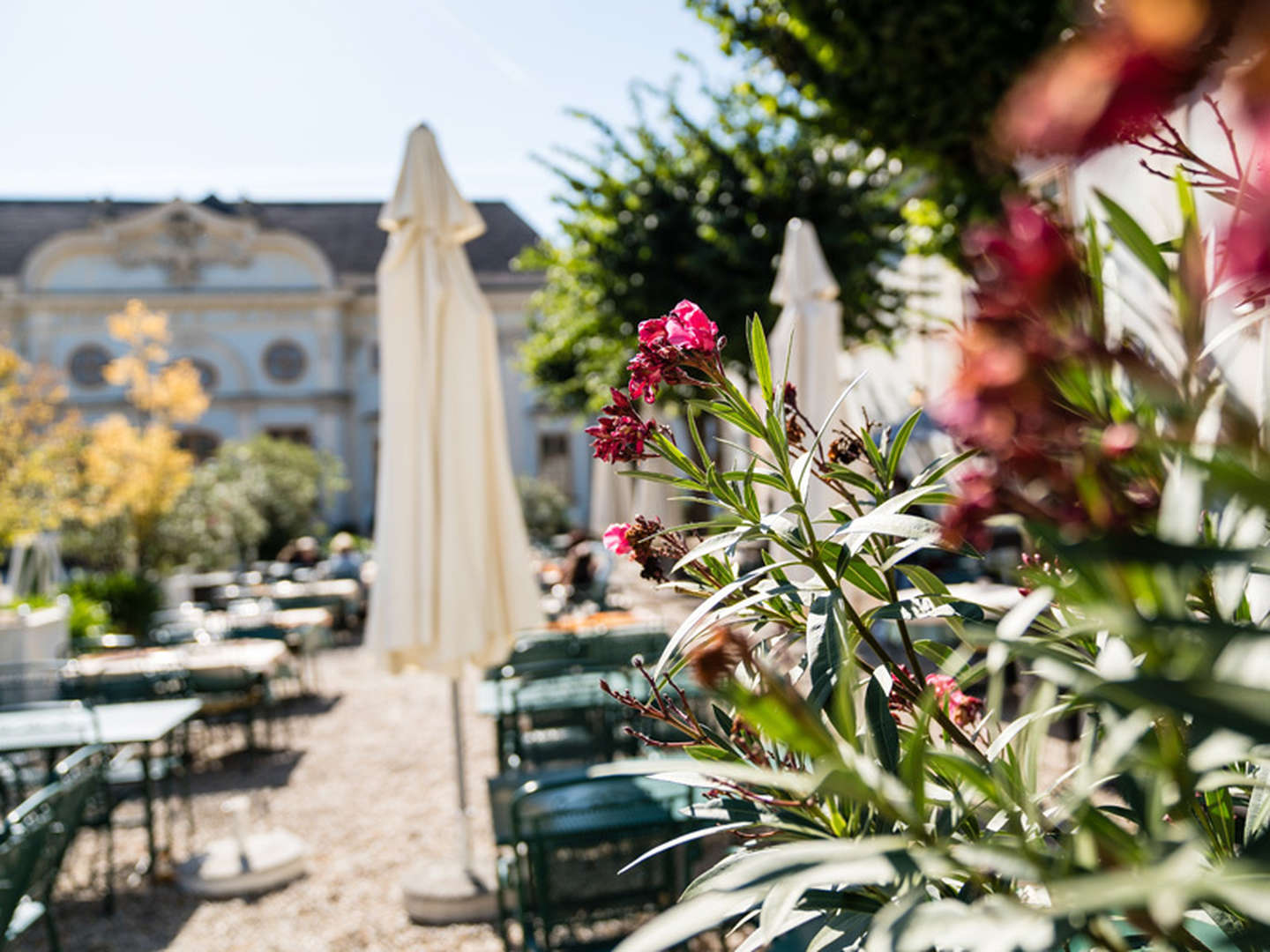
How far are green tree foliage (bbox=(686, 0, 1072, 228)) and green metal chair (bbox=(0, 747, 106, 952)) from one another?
231 inches

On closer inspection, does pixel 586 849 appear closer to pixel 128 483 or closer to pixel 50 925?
pixel 50 925

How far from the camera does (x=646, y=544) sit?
1101mm

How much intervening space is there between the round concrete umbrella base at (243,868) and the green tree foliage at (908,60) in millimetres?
5528

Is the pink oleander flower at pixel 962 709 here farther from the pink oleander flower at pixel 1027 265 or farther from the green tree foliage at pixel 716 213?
the green tree foliage at pixel 716 213

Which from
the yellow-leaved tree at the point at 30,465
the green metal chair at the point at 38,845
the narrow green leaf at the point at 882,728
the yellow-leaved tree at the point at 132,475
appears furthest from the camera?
the yellow-leaved tree at the point at 132,475

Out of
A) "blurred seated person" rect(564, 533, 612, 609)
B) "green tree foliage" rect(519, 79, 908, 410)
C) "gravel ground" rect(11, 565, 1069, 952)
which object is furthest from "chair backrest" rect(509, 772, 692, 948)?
"blurred seated person" rect(564, 533, 612, 609)

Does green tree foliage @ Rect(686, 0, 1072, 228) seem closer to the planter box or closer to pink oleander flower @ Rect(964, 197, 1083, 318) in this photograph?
pink oleander flower @ Rect(964, 197, 1083, 318)

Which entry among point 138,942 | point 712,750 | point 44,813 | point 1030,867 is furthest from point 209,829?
point 1030,867

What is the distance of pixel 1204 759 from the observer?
1.69 ft

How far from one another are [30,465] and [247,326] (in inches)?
863

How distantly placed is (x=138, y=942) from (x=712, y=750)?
13.9 ft

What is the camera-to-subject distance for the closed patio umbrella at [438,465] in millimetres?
4625

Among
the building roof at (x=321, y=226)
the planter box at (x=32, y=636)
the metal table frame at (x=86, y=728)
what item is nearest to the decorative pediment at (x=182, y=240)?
the building roof at (x=321, y=226)

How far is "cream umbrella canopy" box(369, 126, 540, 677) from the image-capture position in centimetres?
462
